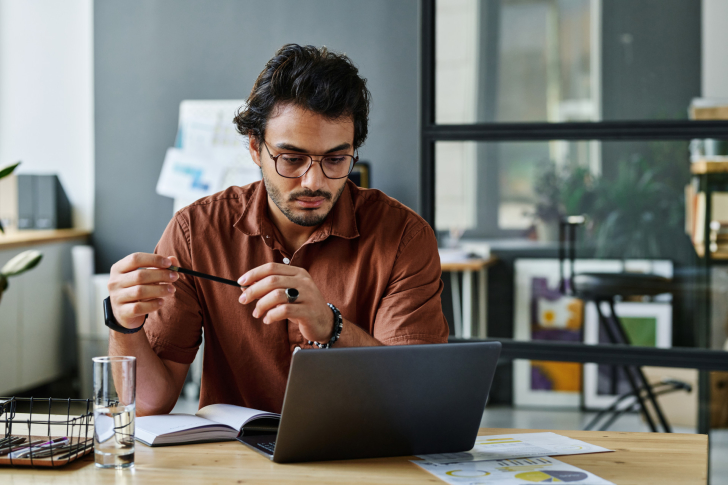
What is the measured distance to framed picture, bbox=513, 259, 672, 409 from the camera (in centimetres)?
269

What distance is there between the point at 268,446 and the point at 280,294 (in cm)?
22

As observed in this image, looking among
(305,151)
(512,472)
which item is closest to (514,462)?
(512,472)

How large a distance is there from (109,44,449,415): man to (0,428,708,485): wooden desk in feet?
1.16

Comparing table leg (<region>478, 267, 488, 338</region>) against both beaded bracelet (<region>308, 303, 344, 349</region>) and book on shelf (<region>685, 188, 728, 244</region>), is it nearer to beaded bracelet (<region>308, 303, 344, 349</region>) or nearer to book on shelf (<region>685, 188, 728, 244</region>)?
book on shelf (<region>685, 188, 728, 244</region>)

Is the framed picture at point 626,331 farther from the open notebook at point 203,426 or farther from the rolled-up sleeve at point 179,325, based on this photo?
the open notebook at point 203,426

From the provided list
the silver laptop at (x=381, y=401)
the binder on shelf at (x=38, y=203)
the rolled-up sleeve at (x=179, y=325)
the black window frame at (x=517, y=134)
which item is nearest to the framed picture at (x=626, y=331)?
the black window frame at (x=517, y=134)

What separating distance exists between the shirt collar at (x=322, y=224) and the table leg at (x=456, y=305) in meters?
1.23

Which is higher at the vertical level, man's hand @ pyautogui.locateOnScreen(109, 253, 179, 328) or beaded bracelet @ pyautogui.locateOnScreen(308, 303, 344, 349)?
man's hand @ pyautogui.locateOnScreen(109, 253, 179, 328)

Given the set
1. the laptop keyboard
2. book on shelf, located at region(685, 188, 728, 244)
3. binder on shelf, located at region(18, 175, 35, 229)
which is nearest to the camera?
the laptop keyboard

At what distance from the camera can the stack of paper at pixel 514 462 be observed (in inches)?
38.0

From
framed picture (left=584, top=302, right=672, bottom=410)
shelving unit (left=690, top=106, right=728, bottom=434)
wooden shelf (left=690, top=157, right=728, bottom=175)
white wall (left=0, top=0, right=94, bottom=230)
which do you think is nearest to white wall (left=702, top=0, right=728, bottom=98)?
shelving unit (left=690, top=106, right=728, bottom=434)

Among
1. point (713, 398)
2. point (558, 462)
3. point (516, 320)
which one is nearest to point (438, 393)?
point (558, 462)

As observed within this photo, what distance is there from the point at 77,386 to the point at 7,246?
0.94m

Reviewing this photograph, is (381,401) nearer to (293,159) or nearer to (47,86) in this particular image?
(293,159)
